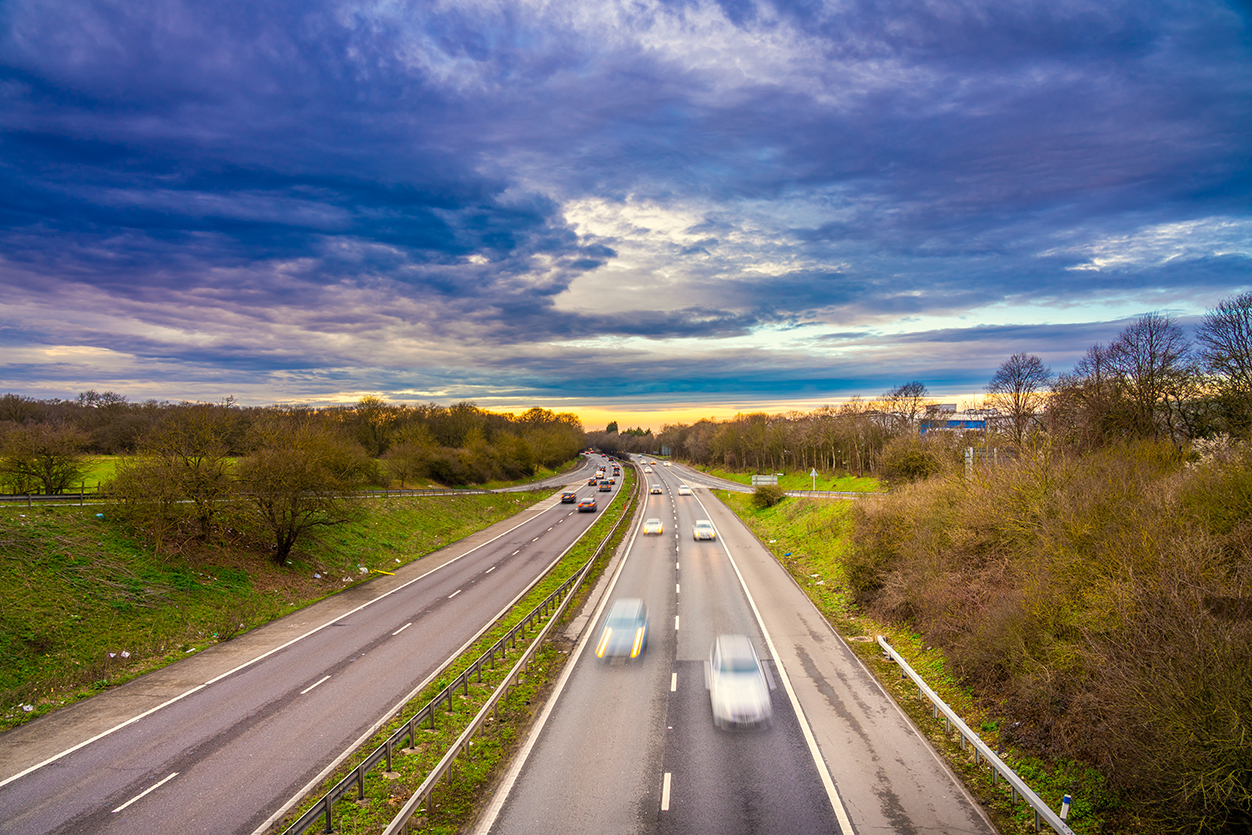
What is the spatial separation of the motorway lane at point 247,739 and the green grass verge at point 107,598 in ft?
11.1

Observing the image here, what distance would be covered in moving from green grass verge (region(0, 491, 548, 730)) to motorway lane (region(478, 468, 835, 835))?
13300mm

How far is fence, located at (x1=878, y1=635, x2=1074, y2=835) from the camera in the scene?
8383mm

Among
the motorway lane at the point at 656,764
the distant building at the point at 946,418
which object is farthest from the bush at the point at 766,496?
the motorway lane at the point at 656,764

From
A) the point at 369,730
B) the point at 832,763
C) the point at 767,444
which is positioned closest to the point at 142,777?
the point at 369,730

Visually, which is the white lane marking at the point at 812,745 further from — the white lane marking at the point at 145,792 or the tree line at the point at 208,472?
the tree line at the point at 208,472

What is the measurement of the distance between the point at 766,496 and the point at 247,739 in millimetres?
48047

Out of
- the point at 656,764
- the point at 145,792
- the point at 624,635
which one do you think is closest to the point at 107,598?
the point at 145,792

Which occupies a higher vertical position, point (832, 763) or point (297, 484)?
point (297, 484)

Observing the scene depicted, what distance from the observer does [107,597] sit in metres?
18.7

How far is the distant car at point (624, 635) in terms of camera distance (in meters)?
Answer: 16.9

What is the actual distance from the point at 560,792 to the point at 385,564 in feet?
84.5

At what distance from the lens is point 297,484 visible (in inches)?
1045

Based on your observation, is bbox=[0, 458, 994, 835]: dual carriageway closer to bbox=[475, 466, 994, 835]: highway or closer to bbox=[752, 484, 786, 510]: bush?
bbox=[475, 466, 994, 835]: highway

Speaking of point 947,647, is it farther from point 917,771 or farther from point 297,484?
point 297,484
